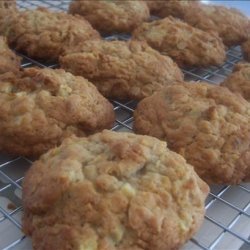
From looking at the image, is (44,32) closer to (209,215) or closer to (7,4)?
(7,4)

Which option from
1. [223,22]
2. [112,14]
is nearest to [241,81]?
[223,22]

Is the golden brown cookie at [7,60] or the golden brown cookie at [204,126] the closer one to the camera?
the golden brown cookie at [204,126]

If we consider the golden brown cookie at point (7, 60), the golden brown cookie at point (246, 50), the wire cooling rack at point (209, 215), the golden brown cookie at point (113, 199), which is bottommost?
the wire cooling rack at point (209, 215)

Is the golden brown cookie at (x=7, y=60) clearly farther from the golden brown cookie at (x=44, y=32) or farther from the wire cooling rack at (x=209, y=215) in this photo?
the wire cooling rack at (x=209, y=215)

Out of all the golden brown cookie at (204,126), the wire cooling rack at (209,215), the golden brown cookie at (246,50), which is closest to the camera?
the wire cooling rack at (209,215)

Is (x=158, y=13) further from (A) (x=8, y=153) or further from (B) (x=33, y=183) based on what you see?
(B) (x=33, y=183)

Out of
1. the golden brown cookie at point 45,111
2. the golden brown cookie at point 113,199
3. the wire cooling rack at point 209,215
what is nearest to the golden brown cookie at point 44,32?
the golden brown cookie at point 45,111
